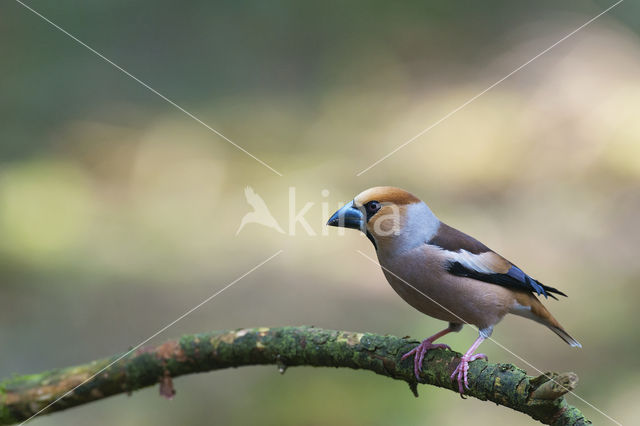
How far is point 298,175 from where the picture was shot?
368 inches

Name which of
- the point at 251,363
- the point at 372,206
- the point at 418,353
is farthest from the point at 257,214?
the point at 418,353

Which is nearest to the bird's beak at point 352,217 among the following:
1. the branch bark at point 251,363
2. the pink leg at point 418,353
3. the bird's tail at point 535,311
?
the branch bark at point 251,363

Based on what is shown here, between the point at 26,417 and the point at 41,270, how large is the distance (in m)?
4.17

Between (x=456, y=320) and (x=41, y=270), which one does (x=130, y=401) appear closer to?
(x=41, y=270)

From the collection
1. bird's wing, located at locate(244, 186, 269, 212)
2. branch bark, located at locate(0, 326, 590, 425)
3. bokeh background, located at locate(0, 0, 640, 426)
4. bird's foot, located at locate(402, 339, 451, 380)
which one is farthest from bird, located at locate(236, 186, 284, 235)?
bird's foot, located at locate(402, 339, 451, 380)

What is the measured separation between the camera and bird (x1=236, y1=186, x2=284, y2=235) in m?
8.56

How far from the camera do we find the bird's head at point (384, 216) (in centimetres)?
347

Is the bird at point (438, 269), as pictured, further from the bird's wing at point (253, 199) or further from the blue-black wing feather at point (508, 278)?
the bird's wing at point (253, 199)

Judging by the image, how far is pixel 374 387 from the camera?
5.04m

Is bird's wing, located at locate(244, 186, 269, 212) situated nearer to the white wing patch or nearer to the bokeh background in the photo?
the bokeh background

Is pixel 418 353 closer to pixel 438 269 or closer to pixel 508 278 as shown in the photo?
pixel 438 269

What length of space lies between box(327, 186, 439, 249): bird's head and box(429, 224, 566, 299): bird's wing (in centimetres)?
15

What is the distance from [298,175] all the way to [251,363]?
20.3ft

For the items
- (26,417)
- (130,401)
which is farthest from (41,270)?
(26,417)
